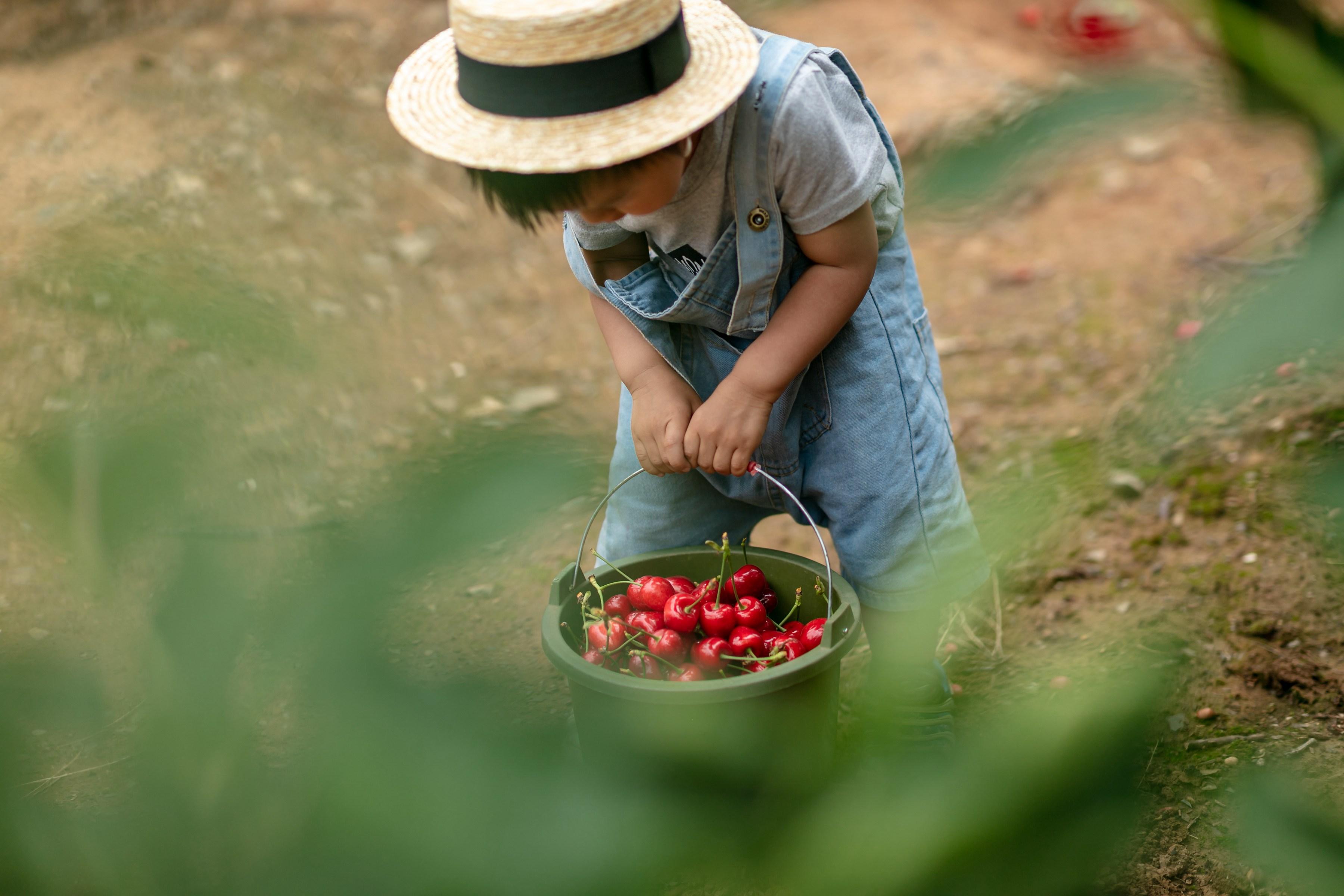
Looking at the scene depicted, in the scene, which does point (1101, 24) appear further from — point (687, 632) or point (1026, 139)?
point (687, 632)

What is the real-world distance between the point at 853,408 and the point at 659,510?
33 cm

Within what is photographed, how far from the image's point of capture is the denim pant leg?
162cm

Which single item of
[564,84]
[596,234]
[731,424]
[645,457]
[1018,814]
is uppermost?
[1018,814]

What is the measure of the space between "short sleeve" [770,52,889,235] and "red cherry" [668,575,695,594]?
1.53 feet

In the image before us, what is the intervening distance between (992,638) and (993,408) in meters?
0.82

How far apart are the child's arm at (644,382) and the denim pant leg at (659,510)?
7 centimetres

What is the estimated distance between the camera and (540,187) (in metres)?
1.07

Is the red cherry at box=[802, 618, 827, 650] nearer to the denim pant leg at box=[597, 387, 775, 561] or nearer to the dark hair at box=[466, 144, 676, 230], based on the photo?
the denim pant leg at box=[597, 387, 775, 561]

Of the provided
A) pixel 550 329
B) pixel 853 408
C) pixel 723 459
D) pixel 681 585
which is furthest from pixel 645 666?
pixel 550 329

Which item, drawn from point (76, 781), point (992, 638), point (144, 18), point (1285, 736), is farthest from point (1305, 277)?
point (144, 18)

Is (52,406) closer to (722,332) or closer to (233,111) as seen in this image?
(722,332)

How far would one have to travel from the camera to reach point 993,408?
2650mm

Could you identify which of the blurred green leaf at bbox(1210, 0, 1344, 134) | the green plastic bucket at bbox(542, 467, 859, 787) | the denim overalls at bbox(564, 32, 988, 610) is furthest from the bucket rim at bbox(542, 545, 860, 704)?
the blurred green leaf at bbox(1210, 0, 1344, 134)

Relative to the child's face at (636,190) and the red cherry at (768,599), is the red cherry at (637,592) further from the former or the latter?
the child's face at (636,190)
